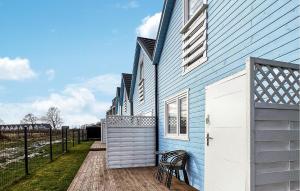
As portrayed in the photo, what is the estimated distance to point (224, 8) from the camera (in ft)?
16.8

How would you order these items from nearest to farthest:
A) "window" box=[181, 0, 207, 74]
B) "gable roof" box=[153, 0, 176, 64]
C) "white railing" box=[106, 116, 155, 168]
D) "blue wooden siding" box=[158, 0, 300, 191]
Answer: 1. "blue wooden siding" box=[158, 0, 300, 191]
2. "window" box=[181, 0, 207, 74]
3. "gable roof" box=[153, 0, 176, 64]
4. "white railing" box=[106, 116, 155, 168]

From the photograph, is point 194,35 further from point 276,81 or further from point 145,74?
point 145,74

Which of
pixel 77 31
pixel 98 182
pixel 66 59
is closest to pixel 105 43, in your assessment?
pixel 77 31

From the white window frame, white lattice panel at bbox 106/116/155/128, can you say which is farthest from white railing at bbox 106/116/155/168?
the white window frame

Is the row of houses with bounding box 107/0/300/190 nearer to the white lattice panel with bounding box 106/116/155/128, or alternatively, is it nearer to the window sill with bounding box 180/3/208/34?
the window sill with bounding box 180/3/208/34

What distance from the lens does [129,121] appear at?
10.2 metres

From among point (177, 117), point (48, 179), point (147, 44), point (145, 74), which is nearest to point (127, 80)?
point (145, 74)

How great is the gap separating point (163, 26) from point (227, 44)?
13.7 feet

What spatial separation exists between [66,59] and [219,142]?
43.1 ft

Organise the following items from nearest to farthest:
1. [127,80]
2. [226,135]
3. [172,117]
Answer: [226,135] < [172,117] < [127,80]

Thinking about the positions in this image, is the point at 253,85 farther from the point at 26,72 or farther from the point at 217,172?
the point at 26,72

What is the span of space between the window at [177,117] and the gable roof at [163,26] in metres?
1.79

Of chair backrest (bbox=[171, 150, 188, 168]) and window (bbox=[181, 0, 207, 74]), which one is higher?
window (bbox=[181, 0, 207, 74])

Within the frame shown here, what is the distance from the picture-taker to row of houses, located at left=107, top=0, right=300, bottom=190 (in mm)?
3707
